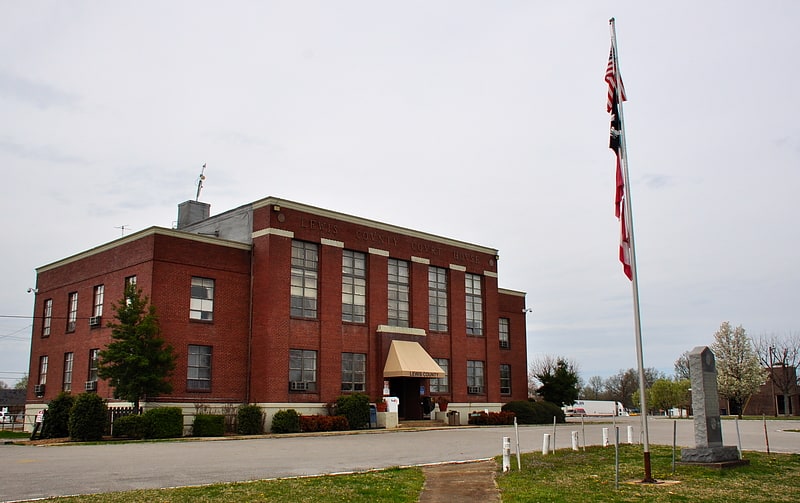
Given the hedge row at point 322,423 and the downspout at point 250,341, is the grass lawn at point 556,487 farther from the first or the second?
the downspout at point 250,341

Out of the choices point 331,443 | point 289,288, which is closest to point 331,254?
point 289,288

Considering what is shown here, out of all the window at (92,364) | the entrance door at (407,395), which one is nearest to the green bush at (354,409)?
the entrance door at (407,395)

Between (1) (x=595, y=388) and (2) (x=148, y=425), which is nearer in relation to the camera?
(2) (x=148, y=425)

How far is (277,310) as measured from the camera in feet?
122

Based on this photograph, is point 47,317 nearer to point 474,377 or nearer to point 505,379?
point 474,377

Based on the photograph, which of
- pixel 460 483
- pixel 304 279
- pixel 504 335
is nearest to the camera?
pixel 460 483

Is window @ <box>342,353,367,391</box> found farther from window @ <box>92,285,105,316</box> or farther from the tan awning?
window @ <box>92,285,105,316</box>

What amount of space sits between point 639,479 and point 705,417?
2.83 meters

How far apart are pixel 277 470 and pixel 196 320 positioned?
1944cm

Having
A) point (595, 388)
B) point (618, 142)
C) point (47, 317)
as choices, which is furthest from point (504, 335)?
point (595, 388)

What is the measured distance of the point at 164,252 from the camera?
34.8 metres

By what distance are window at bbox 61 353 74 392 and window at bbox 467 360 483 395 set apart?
23.3 m

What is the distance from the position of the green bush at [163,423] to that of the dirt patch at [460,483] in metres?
15.5

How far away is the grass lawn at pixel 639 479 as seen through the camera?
13.1 metres
